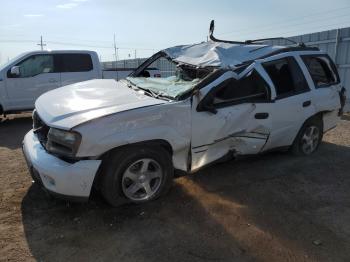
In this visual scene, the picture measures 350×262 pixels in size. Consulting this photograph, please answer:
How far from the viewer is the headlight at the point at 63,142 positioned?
11.0ft

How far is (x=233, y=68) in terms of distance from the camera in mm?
4387

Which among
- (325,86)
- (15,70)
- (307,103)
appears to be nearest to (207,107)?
(307,103)

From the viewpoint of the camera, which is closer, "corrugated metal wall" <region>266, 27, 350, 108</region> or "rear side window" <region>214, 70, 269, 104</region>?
"rear side window" <region>214, 70, 269, 104</region>

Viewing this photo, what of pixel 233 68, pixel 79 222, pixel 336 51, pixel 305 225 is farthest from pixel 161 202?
pixel 336 51

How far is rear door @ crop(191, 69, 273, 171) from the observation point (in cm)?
405

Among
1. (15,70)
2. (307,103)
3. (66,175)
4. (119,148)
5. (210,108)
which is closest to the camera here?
(66,175)

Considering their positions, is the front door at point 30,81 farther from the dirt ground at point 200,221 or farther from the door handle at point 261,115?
the door handle at point 261,115

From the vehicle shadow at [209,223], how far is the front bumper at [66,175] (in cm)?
37

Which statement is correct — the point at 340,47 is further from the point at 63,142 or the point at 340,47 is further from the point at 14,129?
the point at 63,142

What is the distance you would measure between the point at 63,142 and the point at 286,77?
10.7 ft

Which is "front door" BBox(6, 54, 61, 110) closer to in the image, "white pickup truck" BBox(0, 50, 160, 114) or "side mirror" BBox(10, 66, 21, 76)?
"white pickup truck" BBox(0, 50, 160, 114)

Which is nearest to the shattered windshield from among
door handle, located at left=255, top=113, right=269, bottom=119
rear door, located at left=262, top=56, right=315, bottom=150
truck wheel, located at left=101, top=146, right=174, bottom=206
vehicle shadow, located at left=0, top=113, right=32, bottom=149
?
truck wheel, located at left=101, top=146, right=174, bottom=206

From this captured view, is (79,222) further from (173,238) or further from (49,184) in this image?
(173,238)

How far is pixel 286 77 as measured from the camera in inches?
200
